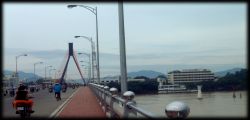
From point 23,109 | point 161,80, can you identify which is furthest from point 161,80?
point 23,109

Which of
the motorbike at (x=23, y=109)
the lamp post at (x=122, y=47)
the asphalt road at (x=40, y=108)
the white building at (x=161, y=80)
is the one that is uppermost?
the lamp post at (x=122, y=47)

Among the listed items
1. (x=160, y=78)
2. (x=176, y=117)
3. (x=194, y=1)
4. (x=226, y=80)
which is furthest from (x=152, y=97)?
(x=176, y=117)

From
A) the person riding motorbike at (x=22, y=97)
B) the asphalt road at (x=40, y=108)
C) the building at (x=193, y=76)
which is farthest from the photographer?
the asphalt road at (x=40, y=108)

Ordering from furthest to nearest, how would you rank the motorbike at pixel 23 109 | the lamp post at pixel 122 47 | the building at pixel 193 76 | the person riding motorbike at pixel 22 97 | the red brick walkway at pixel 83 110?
1. the red brick walkway at pixel 83 110
2. the person riding motorbike at pixel 22 97
3. the motorbike at pixel 23 109
4. the building at pixel 193 76
5. the lamp post at pixel 122 47

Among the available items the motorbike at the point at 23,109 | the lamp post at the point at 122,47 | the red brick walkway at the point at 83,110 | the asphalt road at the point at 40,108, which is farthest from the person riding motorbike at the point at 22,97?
the lamp post at the point at 122,47

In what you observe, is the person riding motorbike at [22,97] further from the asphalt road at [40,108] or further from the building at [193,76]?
the building at [193,76]

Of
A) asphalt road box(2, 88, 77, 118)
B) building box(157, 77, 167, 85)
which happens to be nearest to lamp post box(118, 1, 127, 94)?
asphalt road box(2, 88, 77, 118)

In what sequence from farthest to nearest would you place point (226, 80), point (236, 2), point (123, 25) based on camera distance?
1. point (123, 25)
2. point (226, 80)
3. point (236, 2)

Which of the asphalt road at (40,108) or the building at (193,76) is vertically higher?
the building at (193,76)

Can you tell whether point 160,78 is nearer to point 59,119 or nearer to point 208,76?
point 208,76

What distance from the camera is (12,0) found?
10570 mm

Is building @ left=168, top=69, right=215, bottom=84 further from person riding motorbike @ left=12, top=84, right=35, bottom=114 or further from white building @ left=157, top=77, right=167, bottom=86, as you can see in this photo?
person riding motorbike @ left=12, top=84, right=35, bottom=114

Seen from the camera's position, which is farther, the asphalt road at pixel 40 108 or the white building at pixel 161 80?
the white building at pixel 161 80

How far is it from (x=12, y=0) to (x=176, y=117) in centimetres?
476
